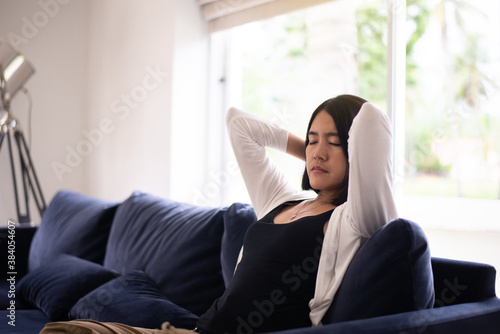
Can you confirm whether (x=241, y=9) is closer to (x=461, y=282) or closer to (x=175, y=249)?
(x=175, y=249)

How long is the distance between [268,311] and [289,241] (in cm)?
19

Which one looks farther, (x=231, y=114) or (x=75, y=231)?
(x=75, y=231)

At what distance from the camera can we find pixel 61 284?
2.23 meters

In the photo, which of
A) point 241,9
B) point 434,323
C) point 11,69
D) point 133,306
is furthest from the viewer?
point 11,69

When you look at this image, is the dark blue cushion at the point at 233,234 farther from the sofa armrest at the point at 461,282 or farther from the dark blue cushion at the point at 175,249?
the sofa armrest at the point at 461,282

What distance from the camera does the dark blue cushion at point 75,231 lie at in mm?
2686

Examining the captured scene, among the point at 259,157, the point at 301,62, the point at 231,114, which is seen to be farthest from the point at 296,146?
the point at 301,62

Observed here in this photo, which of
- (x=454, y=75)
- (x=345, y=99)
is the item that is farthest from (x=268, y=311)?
(x=454, y=75)

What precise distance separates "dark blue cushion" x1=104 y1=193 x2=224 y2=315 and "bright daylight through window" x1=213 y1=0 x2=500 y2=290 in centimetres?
77

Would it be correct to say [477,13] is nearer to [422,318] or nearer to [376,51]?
[376,51]

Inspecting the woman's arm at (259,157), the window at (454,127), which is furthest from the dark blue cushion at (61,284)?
the window at (454,127)

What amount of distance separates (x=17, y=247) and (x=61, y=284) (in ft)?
3.51

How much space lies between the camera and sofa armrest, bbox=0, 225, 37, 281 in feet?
10.1

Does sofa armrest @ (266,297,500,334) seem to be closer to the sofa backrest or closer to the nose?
the nose
